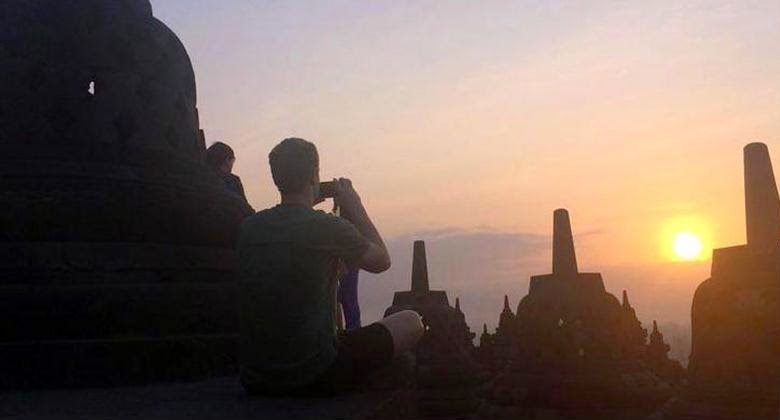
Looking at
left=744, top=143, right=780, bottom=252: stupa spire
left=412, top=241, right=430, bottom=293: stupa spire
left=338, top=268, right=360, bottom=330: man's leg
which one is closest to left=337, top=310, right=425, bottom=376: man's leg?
left=338, top=268, right=360, bottom=330: man's leg

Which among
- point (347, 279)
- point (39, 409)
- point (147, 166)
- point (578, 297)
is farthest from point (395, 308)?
point (39, 409)

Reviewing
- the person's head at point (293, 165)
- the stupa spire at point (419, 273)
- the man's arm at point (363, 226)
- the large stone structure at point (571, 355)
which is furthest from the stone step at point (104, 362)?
the stupa spire at point (419, 273)

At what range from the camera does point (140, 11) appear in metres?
6.20

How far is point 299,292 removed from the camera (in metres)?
3.23

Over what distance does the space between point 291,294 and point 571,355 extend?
10.7m

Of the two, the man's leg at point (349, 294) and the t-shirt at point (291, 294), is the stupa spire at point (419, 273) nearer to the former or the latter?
the man's leg at point (349, 294)

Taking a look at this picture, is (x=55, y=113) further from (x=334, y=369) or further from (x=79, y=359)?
(x=334, y=369)

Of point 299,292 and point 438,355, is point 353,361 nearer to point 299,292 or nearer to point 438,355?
point 299,292

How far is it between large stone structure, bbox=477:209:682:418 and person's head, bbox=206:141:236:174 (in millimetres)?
7407

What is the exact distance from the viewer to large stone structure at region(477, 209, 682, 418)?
12500 mm

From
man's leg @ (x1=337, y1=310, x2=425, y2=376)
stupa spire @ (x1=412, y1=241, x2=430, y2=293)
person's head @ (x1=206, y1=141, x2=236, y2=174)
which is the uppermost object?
person's head @ (x1=206, y1=141, x2=236, y2=174)

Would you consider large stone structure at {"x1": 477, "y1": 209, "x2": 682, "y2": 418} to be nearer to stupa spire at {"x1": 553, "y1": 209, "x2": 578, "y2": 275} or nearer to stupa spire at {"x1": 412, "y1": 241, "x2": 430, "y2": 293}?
stupa spire at {"x1": 553, "y1": 209, "x2": 578, "y2": 275}

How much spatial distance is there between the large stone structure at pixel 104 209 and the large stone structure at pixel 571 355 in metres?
8.25

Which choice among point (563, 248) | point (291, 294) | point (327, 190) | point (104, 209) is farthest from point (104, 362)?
point (563, 248)
